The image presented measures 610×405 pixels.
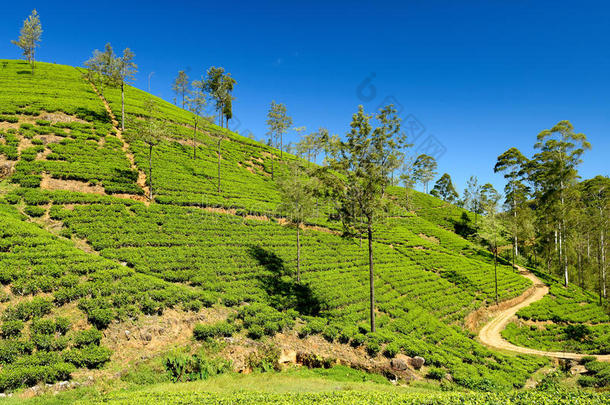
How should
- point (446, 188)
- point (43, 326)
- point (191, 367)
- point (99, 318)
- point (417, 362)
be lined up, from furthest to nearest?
point (446, 188) → point (417, 362) → point (99, 318) → point (191, 367) → point (43, 326)

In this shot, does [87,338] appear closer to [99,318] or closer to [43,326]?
[99,318]

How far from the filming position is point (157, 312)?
15.7 meters

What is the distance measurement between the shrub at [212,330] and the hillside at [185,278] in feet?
0.56

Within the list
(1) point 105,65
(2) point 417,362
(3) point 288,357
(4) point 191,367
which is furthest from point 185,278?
(1) point 105,65

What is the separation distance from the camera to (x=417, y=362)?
55.9ft

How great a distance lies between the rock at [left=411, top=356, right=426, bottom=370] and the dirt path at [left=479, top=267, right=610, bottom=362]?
13802 mm

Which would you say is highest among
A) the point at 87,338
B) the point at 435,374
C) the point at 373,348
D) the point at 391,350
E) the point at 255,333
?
the point at 87,338

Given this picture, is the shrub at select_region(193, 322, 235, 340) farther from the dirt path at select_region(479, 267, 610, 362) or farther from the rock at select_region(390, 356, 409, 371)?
the dirt path at select_region(479, 267, 610, 362)

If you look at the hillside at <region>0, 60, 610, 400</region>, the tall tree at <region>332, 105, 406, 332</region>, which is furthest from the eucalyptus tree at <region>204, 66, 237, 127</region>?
the tall tree at <region>332, 105, 406, 332</region>

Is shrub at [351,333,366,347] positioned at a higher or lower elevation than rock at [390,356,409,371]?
higher

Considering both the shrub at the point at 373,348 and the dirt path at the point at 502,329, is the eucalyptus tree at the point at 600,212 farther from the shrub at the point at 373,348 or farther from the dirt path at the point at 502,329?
the shrub at the point at 373,348

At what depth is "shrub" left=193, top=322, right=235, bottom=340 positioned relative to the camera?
1530 centimetres

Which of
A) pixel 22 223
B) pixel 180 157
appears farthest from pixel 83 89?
pixel 22 223

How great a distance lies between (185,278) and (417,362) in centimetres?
1802
